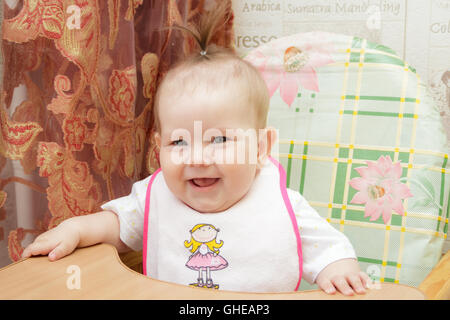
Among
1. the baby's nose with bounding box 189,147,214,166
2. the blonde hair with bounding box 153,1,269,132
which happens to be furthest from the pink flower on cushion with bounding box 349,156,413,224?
the baby's nose with bounding box 189,147,214,166

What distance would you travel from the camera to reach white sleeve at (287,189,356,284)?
0.81m

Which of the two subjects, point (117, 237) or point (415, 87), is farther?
point (415, 87)

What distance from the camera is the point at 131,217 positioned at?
93 centimetres

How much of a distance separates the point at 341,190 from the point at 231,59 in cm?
42

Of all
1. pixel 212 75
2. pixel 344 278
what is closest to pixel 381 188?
pixel 344 278

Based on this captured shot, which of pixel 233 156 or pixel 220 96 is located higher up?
pixel 220 96

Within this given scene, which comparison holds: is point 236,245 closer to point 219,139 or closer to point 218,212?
point 218,212

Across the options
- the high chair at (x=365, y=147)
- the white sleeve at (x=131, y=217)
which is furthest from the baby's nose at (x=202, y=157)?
the high chair at (x=365, y=147)

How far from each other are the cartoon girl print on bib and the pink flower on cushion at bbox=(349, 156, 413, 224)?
38 centimetres

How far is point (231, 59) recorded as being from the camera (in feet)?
2.88
